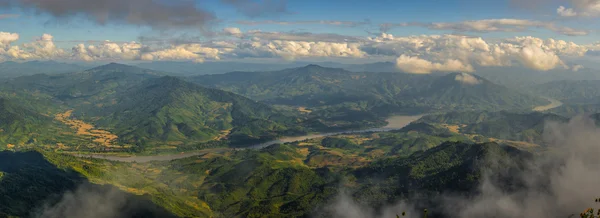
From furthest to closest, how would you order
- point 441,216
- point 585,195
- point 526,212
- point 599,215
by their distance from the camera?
point 441,216
point 526,212
point 585,195
point 599,215

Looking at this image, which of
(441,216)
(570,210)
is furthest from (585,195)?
(441,216)

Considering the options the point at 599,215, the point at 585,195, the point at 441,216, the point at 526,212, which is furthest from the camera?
the point at 441,216

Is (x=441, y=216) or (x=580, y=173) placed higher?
(x=580, y=173)

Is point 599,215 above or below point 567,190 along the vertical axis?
Result: above

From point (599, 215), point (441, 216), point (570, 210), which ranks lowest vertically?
point (441, 216)

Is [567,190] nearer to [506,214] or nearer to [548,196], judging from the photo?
[548,196]

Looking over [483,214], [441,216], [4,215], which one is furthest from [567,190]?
[4,215]

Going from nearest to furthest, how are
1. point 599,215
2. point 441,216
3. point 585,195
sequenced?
point 599,215
point 585,195
point 441,216

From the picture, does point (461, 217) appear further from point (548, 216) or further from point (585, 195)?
point (585, 195)

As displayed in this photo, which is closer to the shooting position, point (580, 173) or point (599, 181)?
point (599, 181)
